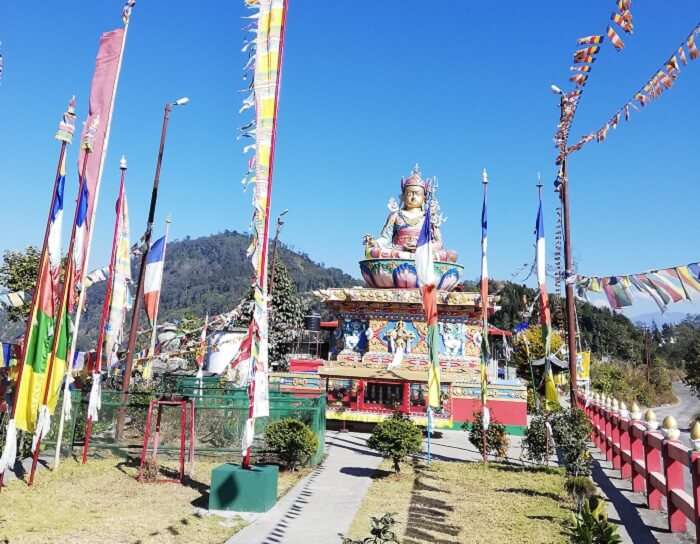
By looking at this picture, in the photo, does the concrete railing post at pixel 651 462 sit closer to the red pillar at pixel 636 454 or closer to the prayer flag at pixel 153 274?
the red pillar at pixel 636 454

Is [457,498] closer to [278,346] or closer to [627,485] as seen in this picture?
[627,485]

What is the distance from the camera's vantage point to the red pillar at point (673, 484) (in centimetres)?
859

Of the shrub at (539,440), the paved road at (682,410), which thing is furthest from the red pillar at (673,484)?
the paved road at (682,410)

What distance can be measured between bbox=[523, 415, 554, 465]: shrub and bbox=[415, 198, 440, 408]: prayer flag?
8.08 feet

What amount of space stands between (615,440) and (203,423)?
1042cm

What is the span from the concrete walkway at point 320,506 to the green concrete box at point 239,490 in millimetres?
272

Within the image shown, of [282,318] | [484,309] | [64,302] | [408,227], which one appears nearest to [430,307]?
[484,309]

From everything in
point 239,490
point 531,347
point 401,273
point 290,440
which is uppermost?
point 401,273

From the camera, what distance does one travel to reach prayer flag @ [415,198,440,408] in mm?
12773

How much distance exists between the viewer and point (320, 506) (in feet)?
33.4

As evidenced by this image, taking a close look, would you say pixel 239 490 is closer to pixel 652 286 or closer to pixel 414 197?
pixel 652 286

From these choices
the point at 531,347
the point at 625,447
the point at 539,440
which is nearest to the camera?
the point at 625,447

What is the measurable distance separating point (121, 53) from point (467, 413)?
15.2m

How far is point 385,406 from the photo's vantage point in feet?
65.4
